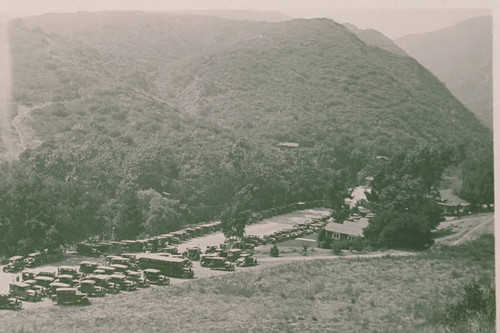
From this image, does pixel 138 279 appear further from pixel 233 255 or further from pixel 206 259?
pixel 233 255

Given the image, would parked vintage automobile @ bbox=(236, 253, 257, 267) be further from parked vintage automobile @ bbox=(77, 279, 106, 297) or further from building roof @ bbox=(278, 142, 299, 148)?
building roof @ bbox=(278, 142, 299, 148)

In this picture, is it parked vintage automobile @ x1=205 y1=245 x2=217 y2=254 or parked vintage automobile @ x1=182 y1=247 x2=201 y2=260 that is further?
parked vintage automobile @ x1=205 y1=245 x2=217 y2=254

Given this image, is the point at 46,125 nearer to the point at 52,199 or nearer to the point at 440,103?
the point at 52,199

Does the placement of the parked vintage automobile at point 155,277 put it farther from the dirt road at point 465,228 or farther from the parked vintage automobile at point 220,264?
the dirt road at point 465,228

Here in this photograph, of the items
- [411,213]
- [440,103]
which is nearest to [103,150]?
[411,213]

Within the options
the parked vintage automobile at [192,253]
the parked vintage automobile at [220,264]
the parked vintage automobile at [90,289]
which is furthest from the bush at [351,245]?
the parked vintage automobile at [90,289]

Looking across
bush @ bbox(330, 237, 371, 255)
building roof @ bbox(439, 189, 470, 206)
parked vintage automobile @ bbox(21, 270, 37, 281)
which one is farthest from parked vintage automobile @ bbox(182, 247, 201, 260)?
building roof @ bbox(439, 189, 470, 206)
